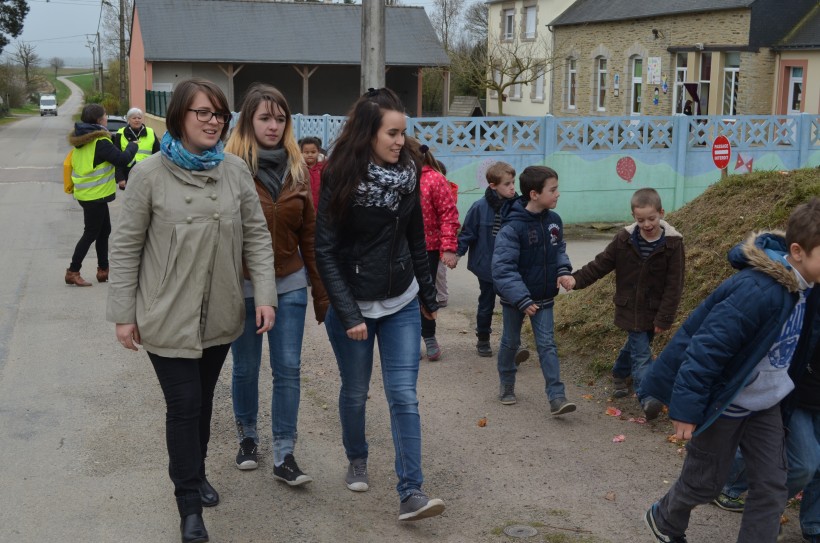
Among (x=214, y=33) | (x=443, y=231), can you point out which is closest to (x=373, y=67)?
(x=443, y=231)

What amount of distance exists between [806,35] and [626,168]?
58.0 ft

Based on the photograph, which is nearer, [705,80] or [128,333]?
[128,333]

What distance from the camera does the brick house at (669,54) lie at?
2997 cm

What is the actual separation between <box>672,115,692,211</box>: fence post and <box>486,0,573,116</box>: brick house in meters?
27.9

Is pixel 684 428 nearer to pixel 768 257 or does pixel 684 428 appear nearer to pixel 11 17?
pixel 768 257

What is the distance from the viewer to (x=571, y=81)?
143 ft

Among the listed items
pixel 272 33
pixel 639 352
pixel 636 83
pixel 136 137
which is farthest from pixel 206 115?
pixel 272 33

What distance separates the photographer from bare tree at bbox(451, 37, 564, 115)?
126ft

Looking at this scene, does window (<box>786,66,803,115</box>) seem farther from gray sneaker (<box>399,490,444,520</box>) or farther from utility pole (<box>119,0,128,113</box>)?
utility pole (<box>119,0,128,113</box>)

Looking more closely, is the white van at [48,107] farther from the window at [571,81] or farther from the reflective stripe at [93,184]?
the reflective stripe at [93,184]

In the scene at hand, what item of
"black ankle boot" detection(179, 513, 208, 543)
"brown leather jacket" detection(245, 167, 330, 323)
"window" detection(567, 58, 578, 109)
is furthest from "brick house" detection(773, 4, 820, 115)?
"black ankle boot" detection(179, 513, 208, 543)

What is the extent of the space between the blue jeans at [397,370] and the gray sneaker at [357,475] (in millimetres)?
387

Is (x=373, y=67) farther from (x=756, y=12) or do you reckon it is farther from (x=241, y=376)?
(x=756, y=12)

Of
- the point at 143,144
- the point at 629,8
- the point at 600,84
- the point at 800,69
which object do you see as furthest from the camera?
the point at 600,84
